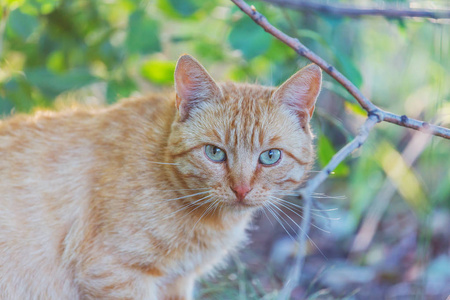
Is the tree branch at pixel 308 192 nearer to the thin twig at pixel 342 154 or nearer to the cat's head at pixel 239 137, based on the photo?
the thin twig at pixel 342 154

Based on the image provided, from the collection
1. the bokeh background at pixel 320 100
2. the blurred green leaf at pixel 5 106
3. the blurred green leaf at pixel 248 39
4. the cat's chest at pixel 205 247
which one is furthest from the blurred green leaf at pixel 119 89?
the cat's chest at pixel 205 247

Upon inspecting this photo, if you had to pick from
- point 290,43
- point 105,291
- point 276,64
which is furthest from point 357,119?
point 105,291

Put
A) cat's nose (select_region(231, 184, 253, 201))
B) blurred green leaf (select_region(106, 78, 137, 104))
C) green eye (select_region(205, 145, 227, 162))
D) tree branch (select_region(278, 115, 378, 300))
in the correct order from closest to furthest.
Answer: tree branch (select_region(278, 115, 378, 300)) < cat's nose (select_region(231, 184, 253, 201)) < green eye (select_region(205, 145, 227, 162)) < blurred green leaf (select_region(106, 78, 137, 104))

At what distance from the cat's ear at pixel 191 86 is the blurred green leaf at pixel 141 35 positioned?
1.03 m

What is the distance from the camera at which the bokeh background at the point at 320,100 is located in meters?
2.84

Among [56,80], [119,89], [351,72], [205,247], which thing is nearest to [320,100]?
[351,72]

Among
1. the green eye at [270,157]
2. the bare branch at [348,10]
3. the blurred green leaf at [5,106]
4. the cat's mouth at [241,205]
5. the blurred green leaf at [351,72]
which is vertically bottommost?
the cat's mouth at [241,205]

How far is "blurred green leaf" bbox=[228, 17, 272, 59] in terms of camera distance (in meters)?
2.67

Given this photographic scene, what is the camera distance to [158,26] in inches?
122

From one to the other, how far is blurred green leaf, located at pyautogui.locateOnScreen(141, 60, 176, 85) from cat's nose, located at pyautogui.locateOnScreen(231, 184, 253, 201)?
1414 mm

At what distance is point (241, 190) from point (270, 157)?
0.72ft

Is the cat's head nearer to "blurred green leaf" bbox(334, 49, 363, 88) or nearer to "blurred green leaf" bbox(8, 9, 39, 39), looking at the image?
"blurred green leaf" bbox(334, 49, 363, 88)

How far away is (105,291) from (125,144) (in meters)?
0.66

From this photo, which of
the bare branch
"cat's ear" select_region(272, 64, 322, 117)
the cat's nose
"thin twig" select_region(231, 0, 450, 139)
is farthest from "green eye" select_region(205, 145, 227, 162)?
the bare branch
